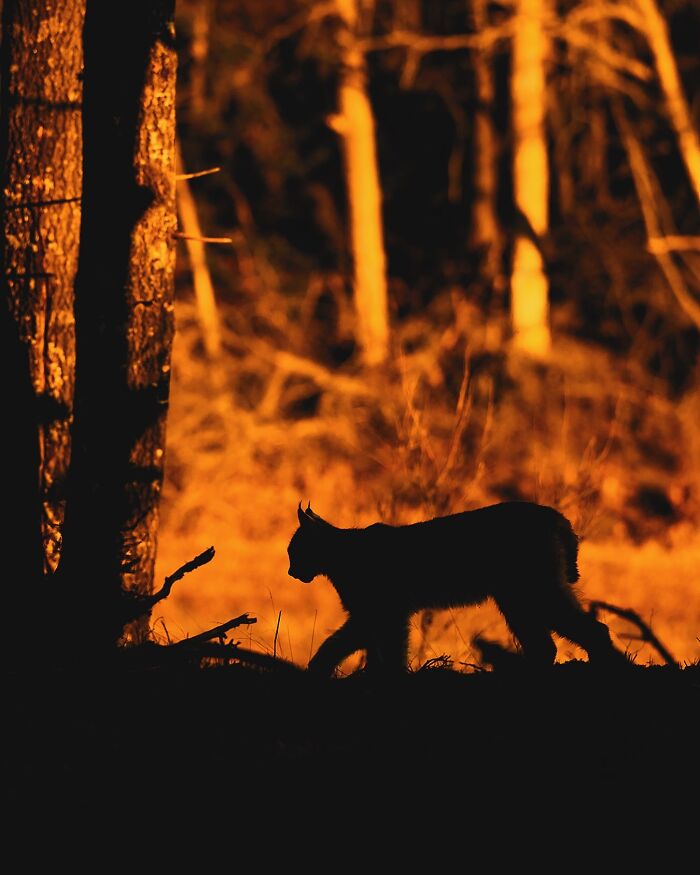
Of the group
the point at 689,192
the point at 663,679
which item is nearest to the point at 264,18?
the point at 689,192

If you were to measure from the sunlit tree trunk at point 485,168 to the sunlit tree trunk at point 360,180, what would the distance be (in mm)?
1802

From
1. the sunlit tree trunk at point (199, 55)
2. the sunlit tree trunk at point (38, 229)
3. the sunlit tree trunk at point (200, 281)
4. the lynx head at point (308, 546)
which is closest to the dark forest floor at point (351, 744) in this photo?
the lynx head at point (308, 546)

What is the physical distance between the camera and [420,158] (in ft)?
83.3

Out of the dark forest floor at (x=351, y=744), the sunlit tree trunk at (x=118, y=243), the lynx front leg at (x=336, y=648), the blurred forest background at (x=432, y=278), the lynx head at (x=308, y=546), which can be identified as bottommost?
the dark forest floor at (x=351, y=744)

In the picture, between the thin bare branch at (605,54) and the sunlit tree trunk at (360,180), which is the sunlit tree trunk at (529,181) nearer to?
the thin bare branch at (605,54)

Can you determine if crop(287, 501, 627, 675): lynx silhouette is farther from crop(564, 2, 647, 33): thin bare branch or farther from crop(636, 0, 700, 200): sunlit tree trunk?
crop(564, 2, 647, 33): thin bare branch

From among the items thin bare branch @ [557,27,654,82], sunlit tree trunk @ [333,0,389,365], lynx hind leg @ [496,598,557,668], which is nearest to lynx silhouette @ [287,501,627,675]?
lynx hind leg @ [496,598,557,668]

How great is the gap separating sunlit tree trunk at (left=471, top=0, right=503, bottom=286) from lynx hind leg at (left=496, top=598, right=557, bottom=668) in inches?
528

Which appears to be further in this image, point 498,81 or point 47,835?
point 498,81

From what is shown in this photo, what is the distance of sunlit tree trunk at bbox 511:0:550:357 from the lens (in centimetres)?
1743

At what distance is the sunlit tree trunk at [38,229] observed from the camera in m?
6.08

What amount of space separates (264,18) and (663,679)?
20.8m

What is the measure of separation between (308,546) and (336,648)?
71 centimetres

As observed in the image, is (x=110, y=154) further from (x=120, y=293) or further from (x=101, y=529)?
(x=101, y=529)
